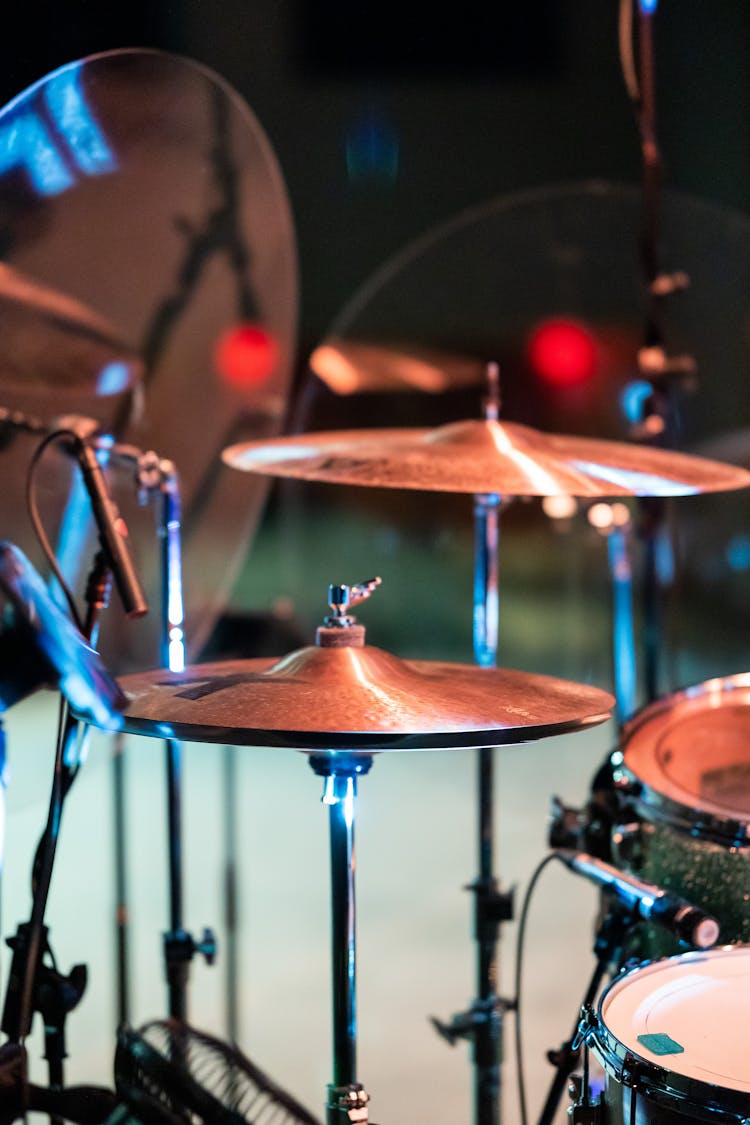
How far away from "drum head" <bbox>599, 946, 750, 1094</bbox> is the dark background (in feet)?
6.31

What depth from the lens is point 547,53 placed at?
3039mm

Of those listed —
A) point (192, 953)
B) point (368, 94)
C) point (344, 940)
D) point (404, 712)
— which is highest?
point (368, 94)

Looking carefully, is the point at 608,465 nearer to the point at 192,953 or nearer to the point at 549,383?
the point at 192,953

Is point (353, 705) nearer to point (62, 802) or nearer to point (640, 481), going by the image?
point (62, 802)

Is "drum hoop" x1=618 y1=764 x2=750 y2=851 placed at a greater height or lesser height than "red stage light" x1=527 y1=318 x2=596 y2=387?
lesser

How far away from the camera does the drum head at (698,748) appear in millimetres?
1203

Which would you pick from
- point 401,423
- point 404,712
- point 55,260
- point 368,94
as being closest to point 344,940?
point 404,712

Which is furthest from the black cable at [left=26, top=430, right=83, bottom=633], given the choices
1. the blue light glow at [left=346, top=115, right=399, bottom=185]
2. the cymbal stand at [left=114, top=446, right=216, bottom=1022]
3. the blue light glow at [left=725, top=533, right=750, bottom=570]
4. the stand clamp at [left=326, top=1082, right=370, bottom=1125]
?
the blue light glow at [left=725, top=533, right=750, bottom=570]

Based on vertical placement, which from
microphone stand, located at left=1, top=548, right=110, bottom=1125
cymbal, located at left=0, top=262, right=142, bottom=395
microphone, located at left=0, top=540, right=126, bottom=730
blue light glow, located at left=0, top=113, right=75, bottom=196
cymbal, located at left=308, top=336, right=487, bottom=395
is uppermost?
blue light glow, located at left=0, top=113, right=75, bottom=196

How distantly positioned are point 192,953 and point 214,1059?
0.44 feet

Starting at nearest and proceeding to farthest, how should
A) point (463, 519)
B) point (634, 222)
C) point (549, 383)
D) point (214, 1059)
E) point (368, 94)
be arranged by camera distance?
point (214, 1059), point (634, 222), point (368, 94), point (549, 383), point (463, 519)

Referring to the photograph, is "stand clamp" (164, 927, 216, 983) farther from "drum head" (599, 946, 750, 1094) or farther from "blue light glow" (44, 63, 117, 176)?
"blue light glow" (44, 63, 117, 176)

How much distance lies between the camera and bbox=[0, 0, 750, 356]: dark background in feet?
8.65

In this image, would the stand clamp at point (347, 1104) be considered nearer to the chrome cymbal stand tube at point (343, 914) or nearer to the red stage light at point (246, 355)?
the chrome cymbal stand tube at point (343, 914)
